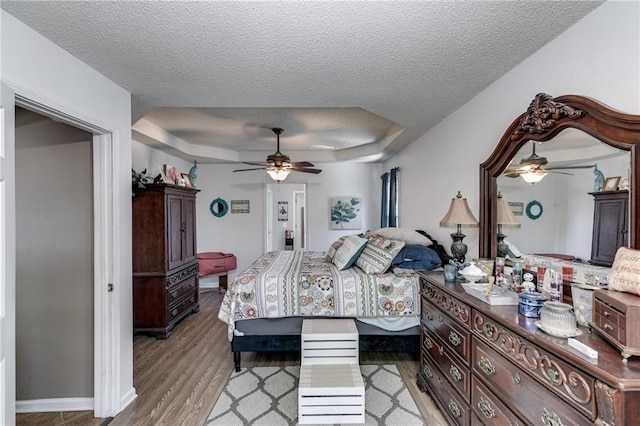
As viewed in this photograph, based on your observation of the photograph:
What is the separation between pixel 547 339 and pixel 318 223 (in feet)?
16.8

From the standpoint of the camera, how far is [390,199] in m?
5.15

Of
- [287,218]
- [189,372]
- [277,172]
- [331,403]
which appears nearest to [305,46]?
[331,403]

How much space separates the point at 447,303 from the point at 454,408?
635 millimetres

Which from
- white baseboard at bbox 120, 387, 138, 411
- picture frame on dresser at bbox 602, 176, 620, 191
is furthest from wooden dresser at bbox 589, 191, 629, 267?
white baseboard at bbox 120, 387, 138, 411

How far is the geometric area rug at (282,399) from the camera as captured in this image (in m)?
2.10

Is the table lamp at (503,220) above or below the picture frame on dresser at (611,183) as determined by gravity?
below

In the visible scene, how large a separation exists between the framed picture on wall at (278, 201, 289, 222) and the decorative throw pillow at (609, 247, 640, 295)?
7.50 m

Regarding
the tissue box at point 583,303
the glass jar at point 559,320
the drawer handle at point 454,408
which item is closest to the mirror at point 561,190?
the tissue box at point 583,303

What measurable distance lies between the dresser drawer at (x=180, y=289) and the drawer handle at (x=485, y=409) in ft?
11.1

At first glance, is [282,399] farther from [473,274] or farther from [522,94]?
[522,94]

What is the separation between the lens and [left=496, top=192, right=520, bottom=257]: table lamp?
6.74ft

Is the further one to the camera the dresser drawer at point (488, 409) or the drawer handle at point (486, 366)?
the drawer handle at point (486, 366)

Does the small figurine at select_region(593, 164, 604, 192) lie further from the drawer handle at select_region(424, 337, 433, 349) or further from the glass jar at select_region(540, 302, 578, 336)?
the drawer handle at select_region(424, 337, 433, 349)

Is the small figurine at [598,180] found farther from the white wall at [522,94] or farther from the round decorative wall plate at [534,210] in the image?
the round decorative wall plate at [534,210]
